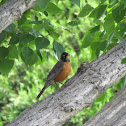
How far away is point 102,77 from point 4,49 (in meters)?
0.77

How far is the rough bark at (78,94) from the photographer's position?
1742mm

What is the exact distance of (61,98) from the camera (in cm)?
183

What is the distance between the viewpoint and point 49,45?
3006mm

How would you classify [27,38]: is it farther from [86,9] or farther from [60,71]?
[60,71]

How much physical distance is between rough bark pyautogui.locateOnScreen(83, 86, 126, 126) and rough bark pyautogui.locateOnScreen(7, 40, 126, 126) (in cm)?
13

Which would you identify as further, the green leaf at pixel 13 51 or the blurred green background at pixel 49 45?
the green leaf at pixel 13 51

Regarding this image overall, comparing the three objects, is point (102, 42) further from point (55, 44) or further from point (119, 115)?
point (119, 115)

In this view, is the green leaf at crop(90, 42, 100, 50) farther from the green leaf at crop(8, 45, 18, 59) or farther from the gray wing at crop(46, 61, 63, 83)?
the gray wing at crop(46, 61, 63, 83)

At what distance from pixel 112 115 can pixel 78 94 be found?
26 cm

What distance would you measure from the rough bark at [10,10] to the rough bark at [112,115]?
2.75ft

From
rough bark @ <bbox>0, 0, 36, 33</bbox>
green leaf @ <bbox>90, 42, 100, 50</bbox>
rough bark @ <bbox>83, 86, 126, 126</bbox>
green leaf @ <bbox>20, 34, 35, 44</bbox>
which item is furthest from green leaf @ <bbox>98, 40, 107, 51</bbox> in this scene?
rough bark @ <bbox>0, 0, 36, 33</bbox>

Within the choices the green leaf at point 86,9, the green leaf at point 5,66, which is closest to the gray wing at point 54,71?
the green leaf at point 5,66

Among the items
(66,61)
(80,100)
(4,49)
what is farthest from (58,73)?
(80,100)

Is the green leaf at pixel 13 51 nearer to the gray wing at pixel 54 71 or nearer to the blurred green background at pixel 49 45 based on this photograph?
the blurred green background at pixel 49 45
